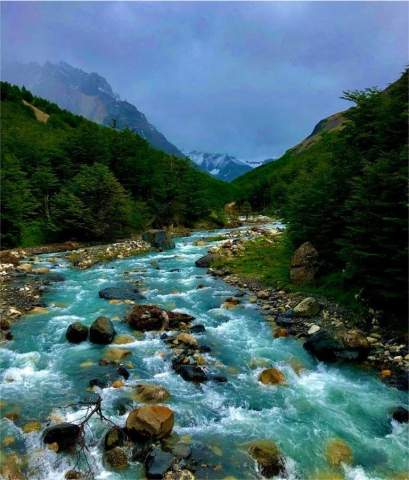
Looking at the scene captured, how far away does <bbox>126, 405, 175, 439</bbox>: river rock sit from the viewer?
8859 millimetres

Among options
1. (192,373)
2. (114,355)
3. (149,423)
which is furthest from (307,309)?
(149,423)

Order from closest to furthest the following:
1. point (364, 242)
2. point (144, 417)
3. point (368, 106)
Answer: point (144, 417), point (364, 242), point (368, 106)

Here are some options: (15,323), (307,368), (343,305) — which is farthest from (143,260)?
(307,368)

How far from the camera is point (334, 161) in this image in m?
23.1

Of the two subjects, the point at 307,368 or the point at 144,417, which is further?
A: the point at 307,368

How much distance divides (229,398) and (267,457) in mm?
2534

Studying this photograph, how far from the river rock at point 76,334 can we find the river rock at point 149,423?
5.99 metres

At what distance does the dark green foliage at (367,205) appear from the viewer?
13883 mm

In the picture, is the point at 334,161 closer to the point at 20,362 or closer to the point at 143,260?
the point at 143,260

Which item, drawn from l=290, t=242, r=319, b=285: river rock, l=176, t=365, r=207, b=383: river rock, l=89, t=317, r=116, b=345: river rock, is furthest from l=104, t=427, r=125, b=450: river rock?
l=290, t=242, r=319, b=285: river rock

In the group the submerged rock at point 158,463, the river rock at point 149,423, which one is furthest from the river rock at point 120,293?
the submerged rock at point 158,463

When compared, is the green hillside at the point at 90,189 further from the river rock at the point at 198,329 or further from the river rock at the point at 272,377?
the river rock at the point at 272,377

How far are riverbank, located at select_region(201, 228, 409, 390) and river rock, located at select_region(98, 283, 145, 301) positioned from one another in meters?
5.81

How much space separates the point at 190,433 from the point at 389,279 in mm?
9062
